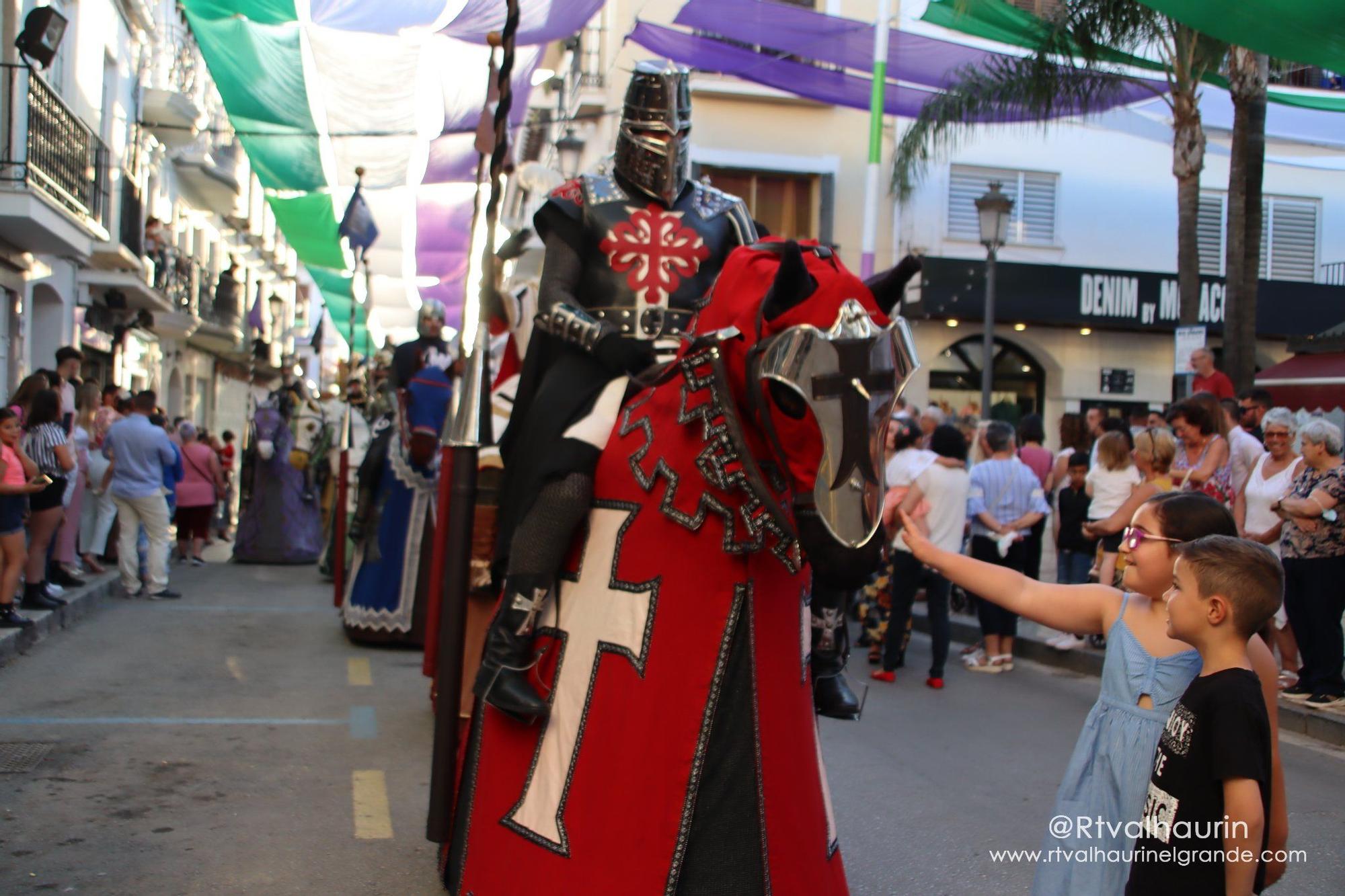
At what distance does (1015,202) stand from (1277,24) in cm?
1581

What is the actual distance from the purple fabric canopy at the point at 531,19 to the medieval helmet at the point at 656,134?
8.63 metres

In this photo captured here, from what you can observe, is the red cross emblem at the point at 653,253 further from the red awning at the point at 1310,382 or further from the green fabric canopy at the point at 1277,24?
the red awning at the point at 1310,382

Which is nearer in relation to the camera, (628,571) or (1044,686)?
(628,571)

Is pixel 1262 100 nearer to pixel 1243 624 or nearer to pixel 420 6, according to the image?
pixel 420 6

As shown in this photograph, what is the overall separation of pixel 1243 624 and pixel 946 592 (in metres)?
6.77

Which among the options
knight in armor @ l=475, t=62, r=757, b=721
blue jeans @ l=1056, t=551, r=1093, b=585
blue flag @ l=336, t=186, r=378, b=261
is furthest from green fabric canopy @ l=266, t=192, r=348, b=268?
knight in armor @ l=475, t=62, r=757, b=721

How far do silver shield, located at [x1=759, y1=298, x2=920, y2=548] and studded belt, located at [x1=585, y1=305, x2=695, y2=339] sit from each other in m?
1.01

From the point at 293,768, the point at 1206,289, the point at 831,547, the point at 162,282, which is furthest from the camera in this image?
the point at 162,282

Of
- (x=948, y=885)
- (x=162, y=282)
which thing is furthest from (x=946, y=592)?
(x=162, y=282)

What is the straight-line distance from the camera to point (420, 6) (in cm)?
1230

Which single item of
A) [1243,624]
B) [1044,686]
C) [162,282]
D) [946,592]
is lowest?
[1044,686]

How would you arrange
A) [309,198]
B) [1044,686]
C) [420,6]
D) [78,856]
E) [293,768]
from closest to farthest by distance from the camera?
[78,856] → [293,768] → [1044,686] → [420,6] → [309,198]

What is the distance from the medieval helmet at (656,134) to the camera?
3.93 m

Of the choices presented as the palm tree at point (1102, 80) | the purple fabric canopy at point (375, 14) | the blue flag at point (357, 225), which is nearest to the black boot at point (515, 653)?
the purple fabric canopy at point (375, 14)
